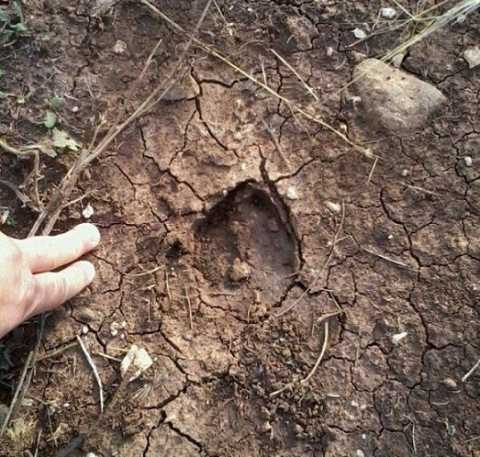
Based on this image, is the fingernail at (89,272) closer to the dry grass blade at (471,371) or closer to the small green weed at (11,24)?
the small green weed at (11,24)

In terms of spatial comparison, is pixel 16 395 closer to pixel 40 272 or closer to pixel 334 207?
pixel 40 272

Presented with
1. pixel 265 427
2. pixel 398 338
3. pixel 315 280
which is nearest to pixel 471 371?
pixel 398 338

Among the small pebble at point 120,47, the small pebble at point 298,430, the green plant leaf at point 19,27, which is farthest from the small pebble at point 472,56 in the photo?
the green plant leaf at point 19,27

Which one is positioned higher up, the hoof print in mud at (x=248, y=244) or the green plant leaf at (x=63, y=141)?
the green plant leaf at (x=63, y=141)

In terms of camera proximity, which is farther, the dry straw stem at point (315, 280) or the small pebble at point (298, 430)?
the dry straw stem at point (315, 280)

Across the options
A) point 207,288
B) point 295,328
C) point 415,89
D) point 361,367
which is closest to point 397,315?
point 361,367

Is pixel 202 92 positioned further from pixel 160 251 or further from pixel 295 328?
pixel 295 328

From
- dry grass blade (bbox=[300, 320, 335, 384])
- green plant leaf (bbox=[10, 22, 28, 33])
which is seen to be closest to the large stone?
dry grass blade (bbox=[300, 320, 335, 384])
